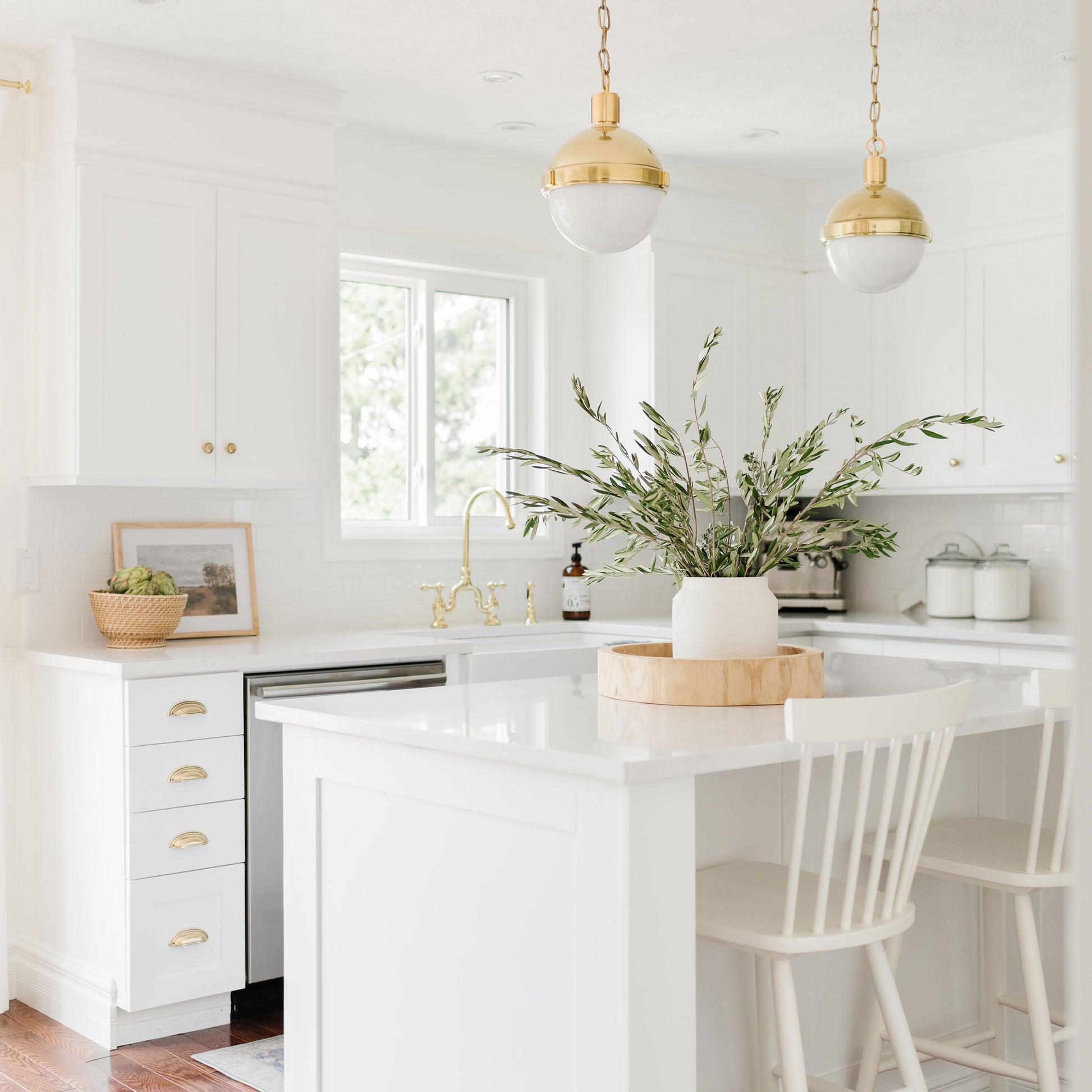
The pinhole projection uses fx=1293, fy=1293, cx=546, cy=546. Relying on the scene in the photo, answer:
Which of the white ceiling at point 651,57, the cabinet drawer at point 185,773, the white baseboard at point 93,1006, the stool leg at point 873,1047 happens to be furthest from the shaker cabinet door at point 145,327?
the stool leg at point 873,1047

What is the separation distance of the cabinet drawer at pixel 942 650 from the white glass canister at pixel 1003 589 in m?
0.32

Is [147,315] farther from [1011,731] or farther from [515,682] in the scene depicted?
[1011,731]

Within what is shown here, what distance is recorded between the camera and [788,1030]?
1.88m

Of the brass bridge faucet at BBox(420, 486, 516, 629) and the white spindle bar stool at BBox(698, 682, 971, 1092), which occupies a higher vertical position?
the brass bridge faucet at BBox(420, 486, 516, 629)

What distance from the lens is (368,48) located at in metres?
3.52

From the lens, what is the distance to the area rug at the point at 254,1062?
2.93 metres

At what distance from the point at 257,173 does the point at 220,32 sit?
1.39ft

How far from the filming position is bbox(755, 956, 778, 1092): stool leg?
220 centimetres

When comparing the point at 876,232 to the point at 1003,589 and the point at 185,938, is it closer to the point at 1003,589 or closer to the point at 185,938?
the point at 1003,589

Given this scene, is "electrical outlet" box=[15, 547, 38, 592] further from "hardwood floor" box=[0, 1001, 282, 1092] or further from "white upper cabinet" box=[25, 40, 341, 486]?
"hardwood floor" box=[0, 1001, 282, 1092]

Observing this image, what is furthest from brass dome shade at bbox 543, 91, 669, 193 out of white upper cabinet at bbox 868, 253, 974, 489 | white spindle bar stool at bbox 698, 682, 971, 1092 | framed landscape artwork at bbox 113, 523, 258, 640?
white upper cabinet at bbox 868, 253, 974, 489

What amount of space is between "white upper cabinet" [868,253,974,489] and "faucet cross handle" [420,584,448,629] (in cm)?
169

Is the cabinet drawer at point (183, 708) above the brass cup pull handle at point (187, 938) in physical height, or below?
above

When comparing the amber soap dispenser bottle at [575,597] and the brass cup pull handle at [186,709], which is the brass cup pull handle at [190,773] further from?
the amber soap dispenser bottle at [575,597]
